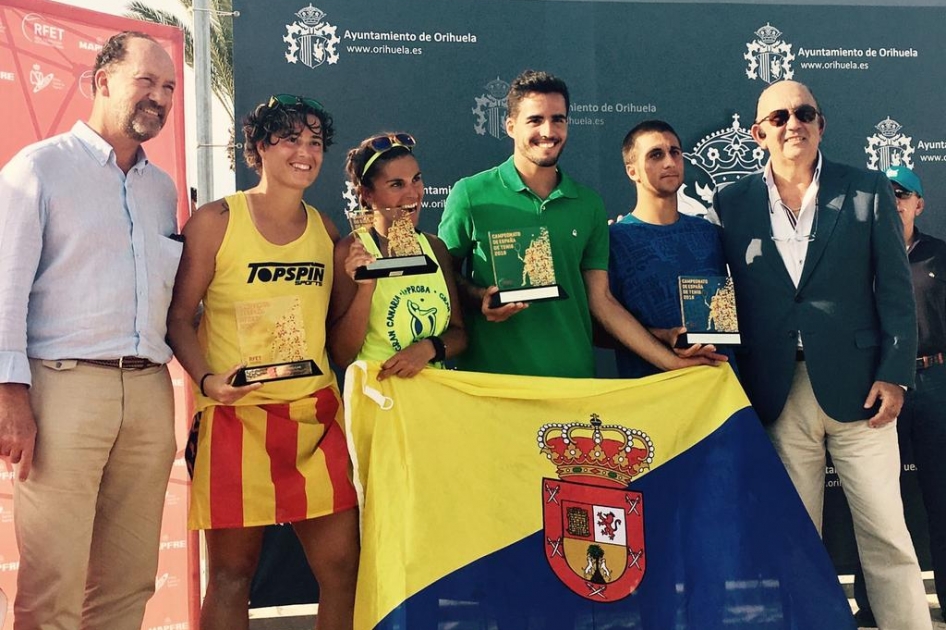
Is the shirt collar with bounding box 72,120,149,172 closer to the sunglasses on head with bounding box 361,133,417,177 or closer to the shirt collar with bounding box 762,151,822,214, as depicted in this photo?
the sunglasses on head with bounding box 361,133,417,177

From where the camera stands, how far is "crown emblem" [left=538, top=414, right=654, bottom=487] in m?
3.22

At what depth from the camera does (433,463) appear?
3088 millimetres

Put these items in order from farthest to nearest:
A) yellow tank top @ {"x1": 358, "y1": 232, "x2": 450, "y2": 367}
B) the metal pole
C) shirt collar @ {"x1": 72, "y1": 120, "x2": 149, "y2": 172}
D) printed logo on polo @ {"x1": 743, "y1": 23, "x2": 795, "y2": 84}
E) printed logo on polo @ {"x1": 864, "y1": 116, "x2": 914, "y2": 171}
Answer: printed logo on polo @ {"x1": 864, "y1": 116, "x2": 914, "y2": 171}
printed logo on polo @ {"x1": 743, "y1": 23, "x2": 795, "y2": 84}
the metal pole
yellow tank top @ {"x1": 358, "y1": 232, "x2": 450, "y2": 367}
shirt collar @ {"x1": 72, "y1": 120, "x2": 149, "y2": 172}

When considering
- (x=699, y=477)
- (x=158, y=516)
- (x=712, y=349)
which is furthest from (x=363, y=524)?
(x=712, y=349)

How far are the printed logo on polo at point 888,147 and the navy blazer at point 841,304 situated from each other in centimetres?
139

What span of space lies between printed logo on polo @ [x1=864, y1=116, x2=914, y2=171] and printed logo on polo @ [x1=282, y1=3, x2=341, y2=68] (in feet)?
9.36

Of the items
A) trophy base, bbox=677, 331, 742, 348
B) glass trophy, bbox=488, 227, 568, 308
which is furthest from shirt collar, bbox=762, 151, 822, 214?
glass trophy, bbox=488, 227, 568, 308

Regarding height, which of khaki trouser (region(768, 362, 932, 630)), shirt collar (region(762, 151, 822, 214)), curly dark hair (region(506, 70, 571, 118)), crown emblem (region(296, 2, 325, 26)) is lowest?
khaki trouser (region(768, 362, 932, 630))

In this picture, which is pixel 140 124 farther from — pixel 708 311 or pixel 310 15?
pixel 708 311

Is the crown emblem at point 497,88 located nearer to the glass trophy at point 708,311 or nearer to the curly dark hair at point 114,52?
the glass trophy at point 708,311

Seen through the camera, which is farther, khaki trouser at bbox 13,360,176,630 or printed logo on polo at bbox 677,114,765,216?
printed logo on polo at bbox 677,114,765,216

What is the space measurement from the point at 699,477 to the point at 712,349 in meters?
0.50

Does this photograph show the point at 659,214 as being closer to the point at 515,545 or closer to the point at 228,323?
the point at 515,545

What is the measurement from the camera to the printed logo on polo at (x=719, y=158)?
4.67 meters
